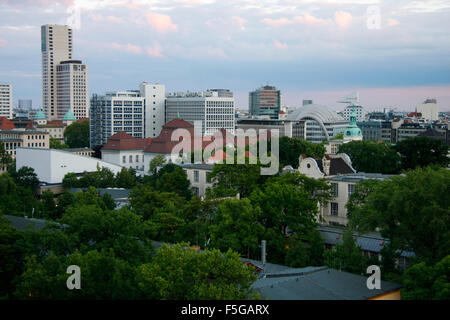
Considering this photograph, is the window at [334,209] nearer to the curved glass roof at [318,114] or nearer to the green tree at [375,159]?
the green tree at [375,159]

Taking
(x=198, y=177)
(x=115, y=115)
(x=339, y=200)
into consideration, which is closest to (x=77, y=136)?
(x=115, y=115)

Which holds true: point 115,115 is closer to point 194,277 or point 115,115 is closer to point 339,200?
point 339,200

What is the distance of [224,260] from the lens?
23141mm

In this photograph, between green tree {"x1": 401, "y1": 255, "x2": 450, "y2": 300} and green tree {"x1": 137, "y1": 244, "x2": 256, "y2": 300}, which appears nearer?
green tree {"x1": 137, "y1": 244, "x2": 256, "y2": 300}

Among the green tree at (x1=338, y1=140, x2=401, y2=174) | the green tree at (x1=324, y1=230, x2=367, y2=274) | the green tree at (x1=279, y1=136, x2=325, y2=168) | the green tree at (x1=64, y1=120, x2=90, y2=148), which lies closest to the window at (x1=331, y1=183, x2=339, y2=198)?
the green tree at (x1=324, y1=230, x2=367, y2=274)

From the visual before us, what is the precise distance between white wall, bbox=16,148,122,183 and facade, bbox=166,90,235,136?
5972 cm

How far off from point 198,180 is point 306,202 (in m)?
23.3

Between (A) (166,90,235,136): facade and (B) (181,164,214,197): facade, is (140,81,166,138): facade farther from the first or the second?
(B) (181,164,214,197): facade

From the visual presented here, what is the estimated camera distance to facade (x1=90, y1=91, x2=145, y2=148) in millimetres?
130375

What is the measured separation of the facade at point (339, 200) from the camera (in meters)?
48.3

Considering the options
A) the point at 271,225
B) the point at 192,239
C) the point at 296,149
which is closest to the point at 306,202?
the point at 271,225

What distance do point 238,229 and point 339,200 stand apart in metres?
15.1

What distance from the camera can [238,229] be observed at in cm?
3644

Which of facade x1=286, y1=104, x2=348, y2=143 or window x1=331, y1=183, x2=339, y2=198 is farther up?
facade x1=286, y1=104, x2=348, y2=143
